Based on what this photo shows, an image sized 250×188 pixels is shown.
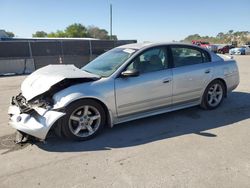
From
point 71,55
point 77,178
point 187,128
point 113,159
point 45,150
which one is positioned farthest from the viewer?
point 71,55

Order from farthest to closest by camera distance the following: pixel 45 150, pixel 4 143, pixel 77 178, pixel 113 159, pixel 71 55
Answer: pixel 71 55
pixel 4 143
pixel 45 150
pixel 113 159
pixel 77 178

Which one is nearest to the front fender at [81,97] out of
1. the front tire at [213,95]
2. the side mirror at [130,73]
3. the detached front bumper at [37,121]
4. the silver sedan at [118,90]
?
the silver sedan at [118,90]

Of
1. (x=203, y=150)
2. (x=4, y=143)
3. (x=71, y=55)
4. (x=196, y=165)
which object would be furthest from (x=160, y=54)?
(x=71, y=55)

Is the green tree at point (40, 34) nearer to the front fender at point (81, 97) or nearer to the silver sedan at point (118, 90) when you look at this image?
the silver sedan at point (118, 90)

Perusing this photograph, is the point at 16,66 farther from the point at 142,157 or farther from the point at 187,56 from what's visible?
the point at 142,157

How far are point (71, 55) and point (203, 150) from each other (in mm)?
15082

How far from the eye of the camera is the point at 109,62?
4.79 metres

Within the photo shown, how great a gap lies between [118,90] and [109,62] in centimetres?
81

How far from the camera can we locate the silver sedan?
153 inches

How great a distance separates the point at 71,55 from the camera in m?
17.5

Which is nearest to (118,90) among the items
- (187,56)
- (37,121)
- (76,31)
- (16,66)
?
(37,121)

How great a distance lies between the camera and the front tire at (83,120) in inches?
155

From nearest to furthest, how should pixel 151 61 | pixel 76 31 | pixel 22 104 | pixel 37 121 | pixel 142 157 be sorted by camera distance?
1. pixel 142 157
2. pixel 37 121
3. pixel 22 104
4. pixel 151 61
5. pixel 76 31

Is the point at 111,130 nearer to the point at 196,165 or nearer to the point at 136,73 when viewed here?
the point at 136,73
